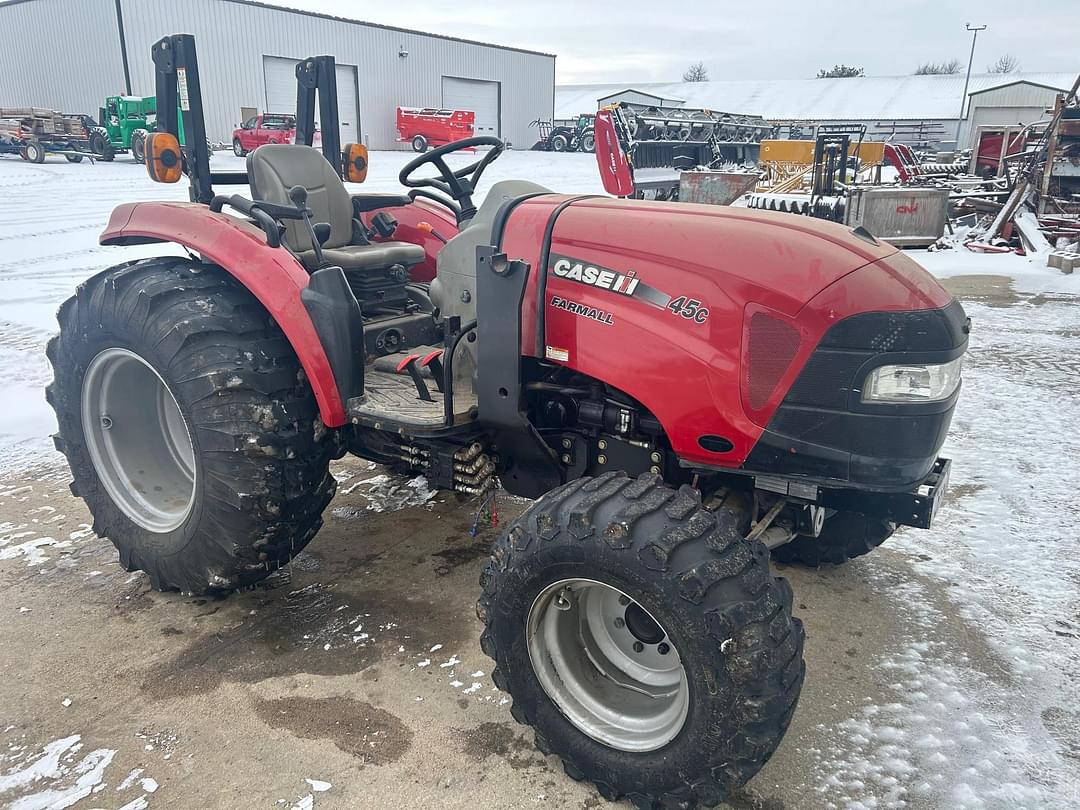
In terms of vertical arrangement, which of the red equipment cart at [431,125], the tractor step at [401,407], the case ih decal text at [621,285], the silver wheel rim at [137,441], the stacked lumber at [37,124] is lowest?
the silver wheel rim at [137,441]

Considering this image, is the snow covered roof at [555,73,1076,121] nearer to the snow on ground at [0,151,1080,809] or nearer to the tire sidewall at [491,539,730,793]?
the snow on ground at [0,151,1080,809]

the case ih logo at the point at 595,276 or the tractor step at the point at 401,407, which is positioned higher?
the case ih logo at the point at 595,276

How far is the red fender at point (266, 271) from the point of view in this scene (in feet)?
8.59

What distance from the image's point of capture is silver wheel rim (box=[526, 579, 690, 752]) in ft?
6.82

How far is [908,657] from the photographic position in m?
2.66

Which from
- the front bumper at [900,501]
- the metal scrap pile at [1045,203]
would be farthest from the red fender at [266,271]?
the metal scrap pile at [1045,203]

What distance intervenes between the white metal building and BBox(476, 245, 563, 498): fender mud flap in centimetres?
2696

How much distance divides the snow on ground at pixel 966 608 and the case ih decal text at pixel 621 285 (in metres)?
1.25

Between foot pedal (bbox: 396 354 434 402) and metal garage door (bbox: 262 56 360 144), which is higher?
metal garage door (bbox: 262 56 360 144)

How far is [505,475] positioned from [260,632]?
3.24ft

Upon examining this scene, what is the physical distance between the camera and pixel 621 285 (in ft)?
7.27

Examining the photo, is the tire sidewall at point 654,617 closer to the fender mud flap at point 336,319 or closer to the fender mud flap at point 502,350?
the fender mud flap at point 502,350

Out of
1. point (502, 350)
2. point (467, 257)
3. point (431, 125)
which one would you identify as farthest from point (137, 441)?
point (431, 125)

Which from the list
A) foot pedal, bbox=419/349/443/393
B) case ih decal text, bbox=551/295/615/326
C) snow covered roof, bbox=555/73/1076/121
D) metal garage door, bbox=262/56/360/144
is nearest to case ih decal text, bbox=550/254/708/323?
case ih decal text, bbox=551/295/615/326
